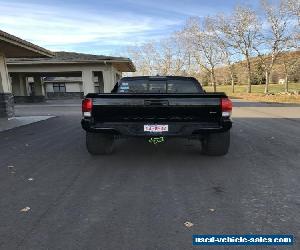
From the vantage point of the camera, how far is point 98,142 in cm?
704

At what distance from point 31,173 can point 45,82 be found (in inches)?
2039

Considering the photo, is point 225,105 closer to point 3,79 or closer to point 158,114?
point 158,114

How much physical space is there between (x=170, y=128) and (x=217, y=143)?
1104 mm

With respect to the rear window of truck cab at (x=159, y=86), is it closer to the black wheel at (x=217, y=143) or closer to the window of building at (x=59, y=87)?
the black wheel at (x=217, y=143)

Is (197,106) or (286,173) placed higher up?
→ (197,106)

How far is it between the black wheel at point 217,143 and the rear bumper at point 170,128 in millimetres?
473

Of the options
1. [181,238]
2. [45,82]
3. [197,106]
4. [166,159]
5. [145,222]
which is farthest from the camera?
[45,82]

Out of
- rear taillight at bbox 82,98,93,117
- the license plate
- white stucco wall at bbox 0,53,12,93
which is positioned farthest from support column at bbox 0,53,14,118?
the license plate

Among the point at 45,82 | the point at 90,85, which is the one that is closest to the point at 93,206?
the point at 90,85

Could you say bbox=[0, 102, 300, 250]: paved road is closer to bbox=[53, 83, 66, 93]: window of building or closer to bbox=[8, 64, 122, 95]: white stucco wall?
bbox=[8, 64, 122, 95]: white stucco wall

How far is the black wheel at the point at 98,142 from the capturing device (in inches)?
276

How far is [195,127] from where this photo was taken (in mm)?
6246

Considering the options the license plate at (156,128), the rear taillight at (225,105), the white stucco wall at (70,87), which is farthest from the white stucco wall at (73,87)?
the rear taillight at (225,105)

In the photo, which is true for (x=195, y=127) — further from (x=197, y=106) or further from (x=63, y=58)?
(x=63, y=58)
